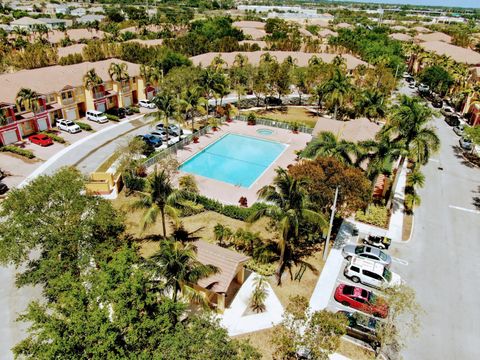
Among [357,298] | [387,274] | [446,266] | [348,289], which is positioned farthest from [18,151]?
[446,266]

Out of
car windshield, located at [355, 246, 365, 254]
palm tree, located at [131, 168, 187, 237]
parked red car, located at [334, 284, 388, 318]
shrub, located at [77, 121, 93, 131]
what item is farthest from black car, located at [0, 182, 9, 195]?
car windshield, located at [355, 246, 365, 254]

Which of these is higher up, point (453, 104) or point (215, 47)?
point (215, 47)

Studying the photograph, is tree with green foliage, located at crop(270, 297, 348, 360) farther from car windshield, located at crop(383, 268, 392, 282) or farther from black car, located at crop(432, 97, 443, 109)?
black car, located at crop(432, 97, 443, 109)

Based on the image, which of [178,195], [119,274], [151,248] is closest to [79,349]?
[119,274]

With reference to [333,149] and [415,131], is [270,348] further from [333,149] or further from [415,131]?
[415,131]

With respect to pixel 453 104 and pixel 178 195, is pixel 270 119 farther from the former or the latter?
pixel 453 104

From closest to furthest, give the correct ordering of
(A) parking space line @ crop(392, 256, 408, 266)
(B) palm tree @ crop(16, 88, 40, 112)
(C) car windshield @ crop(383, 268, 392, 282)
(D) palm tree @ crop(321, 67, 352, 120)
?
(C) car windshield @ crop(383, 268, 392, 282)
(A) parking space line @ crop(392, 256, 408, 266)
(B) palm tree @ crop(16, 88, 40, 112)
(D) palm tree @ crop(321, 67, 352, 120)

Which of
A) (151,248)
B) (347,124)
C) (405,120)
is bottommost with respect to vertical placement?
(151,248)
